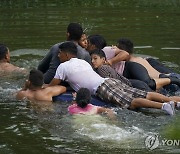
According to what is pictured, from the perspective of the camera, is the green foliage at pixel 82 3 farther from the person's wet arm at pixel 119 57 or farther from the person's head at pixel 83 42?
the person's wet arm at pixel 119 57

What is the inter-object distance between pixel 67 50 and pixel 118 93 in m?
1.26

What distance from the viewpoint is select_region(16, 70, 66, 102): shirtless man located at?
8680 millimetres

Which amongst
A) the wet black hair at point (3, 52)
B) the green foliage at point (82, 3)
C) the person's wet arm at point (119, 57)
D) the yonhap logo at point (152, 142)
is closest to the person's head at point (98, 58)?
the person's wet arm at point (119, 57)

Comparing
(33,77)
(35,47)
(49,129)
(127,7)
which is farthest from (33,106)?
(127,7)

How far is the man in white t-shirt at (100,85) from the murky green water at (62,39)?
8.5 inches

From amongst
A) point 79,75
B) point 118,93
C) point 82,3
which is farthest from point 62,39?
point 82,3

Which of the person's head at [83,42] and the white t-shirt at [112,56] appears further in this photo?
the person's head at [83,42]

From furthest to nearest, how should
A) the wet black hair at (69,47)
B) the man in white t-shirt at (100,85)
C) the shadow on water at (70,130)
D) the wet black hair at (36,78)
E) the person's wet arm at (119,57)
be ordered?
the person's wet arm at (119,57)
the wet black hair at (69,47)
the wet black hair at (36,78)
the man in white t-shirt at (100,85)
the shadow on water at (70,130)

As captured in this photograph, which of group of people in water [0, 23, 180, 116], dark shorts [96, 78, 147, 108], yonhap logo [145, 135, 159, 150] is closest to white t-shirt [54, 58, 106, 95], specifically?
group of people in water [0, 23, 180, 116]

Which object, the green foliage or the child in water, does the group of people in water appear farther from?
the green foliage

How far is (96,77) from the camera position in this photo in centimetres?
874

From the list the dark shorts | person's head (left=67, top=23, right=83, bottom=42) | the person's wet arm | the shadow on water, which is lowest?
the shadow on water

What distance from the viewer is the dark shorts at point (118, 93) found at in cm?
848

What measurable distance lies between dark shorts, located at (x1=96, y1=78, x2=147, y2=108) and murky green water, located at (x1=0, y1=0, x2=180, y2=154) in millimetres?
289
